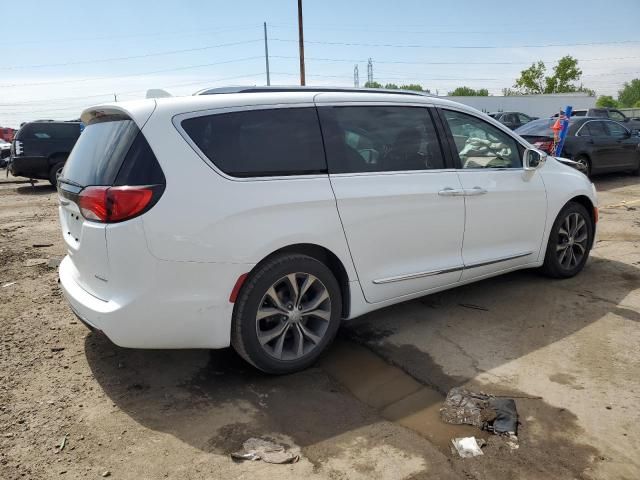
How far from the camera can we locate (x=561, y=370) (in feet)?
11.2

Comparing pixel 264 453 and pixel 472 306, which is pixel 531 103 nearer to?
pixel 472 306

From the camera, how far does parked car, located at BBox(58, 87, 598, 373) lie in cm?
288

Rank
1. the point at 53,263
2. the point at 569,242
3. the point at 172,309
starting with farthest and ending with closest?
the point at 53,263, the point at 569,242, the point at 172,309

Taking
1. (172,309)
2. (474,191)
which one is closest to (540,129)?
(474,191)

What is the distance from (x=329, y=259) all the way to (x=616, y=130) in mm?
12061

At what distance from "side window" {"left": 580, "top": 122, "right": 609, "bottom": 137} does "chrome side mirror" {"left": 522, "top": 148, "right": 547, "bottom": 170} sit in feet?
28.0

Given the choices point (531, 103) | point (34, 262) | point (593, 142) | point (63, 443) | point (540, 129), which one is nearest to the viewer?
point (63, 443)

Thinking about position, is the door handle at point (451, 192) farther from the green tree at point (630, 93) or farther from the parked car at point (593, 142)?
the green tree at point (630, 93)

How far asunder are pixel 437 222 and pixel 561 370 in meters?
1.30

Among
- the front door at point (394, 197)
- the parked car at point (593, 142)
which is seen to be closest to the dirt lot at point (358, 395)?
the front door at point (394, 197)

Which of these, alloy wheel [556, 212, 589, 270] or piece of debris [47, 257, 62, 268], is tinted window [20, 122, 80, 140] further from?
alloy wheel [556, 212, 589, 270]

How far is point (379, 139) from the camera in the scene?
375cm

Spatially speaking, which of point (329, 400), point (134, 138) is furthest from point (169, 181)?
point (329, 400)

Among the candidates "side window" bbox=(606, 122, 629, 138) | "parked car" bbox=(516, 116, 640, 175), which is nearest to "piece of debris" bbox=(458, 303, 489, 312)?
"parked car" bbox=(516, 116, 640, 175)
